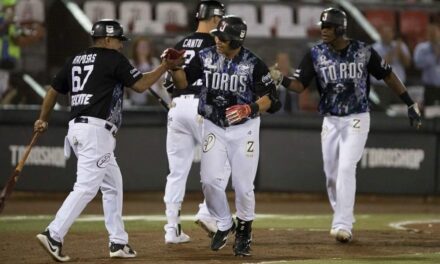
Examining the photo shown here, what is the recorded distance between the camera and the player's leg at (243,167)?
8.52m

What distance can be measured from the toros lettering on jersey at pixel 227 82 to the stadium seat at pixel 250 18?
7.15 m

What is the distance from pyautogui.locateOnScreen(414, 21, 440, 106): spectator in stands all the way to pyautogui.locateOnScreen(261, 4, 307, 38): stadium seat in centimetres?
187

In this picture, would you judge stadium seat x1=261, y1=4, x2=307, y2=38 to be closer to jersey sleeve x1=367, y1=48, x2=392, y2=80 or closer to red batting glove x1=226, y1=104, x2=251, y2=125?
jersey sleeve x1=367, y1=48, x2=392, y2=80

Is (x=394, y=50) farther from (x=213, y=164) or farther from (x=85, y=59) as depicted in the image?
(x=85, y=59)

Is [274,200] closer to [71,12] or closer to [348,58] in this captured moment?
[71,12]

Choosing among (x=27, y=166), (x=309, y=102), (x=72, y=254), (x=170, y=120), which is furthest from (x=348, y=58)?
(x=27, y=166)

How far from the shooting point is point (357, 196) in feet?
51.4

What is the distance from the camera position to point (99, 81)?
8.37m

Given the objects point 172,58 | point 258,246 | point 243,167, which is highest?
point 172,58

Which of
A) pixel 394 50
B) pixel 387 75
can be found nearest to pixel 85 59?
pixel 387 75

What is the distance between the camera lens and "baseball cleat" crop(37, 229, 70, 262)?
805cm

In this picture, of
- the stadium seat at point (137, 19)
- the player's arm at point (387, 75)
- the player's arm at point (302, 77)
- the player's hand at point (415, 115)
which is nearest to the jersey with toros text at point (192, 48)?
the player's arm at point (302, 77)

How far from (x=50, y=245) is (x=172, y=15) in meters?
7.97

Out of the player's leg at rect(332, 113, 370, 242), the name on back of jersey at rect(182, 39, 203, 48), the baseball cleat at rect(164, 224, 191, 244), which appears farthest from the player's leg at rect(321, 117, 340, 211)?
the baseball cleat at rect(164, 224, 191, 244)
